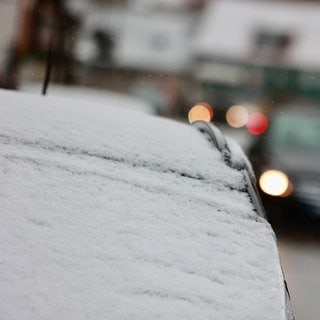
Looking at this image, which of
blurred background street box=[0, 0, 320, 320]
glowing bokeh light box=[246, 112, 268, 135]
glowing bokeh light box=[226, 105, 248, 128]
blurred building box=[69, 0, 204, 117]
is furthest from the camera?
blurred building box=[69, 0, 204, 117]

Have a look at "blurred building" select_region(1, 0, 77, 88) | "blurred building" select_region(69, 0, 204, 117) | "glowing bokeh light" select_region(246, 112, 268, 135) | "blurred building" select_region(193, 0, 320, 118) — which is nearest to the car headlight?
"glowing bokeh light" select_region(246, 112, 268, 135)

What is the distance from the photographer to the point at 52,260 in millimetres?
1750

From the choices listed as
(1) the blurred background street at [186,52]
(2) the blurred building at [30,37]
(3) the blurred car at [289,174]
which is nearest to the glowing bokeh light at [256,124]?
(1) the blurred background street at [186,52]

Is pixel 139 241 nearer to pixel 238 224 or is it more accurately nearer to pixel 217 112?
pixel 238 224

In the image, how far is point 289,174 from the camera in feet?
27.3

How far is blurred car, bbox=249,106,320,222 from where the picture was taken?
26.8 feet

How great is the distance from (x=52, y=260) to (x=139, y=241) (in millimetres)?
290

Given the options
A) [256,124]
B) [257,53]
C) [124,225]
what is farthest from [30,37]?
[124,225]

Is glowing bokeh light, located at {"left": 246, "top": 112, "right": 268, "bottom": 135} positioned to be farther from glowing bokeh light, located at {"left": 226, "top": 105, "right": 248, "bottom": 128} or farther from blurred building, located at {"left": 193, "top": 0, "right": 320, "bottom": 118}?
blurred building, located at {"left": 193, "top": 0, "right": 320, "bottom": 118}

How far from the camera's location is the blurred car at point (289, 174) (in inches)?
322

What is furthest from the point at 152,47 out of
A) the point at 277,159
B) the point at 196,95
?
the point at 277,159

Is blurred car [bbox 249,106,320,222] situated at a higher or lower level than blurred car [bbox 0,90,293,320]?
lower

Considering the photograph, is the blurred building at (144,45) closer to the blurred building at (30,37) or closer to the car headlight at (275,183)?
the blurred building at (30,37)

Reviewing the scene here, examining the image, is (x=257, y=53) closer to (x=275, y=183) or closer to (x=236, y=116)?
(x=236, y=116)
